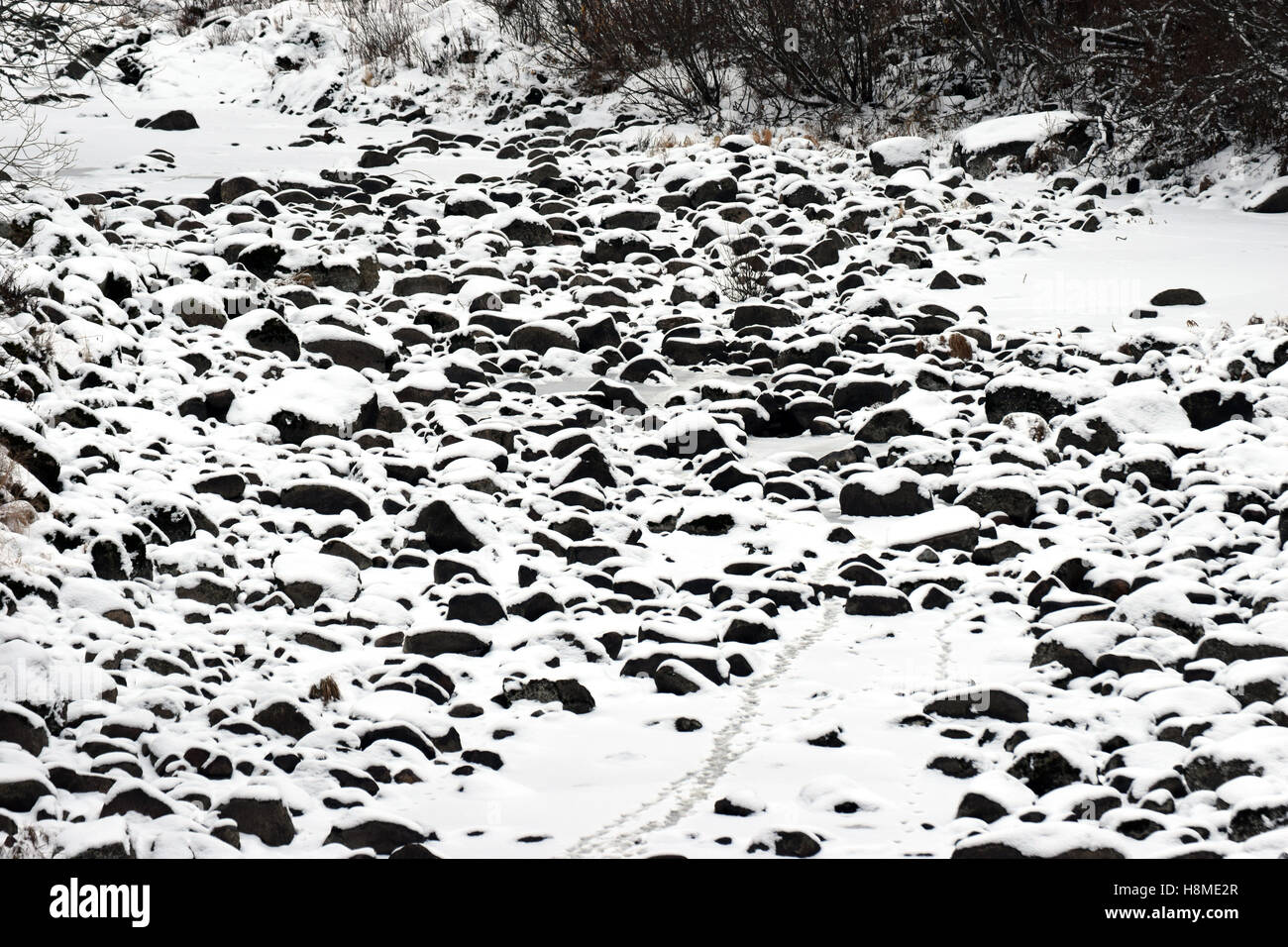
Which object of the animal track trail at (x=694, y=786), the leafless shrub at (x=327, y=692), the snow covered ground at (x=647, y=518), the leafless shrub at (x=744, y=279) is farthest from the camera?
the leafless shrub at (x=744, y=279)

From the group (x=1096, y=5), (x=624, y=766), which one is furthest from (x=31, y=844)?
(x=1096, y=5)

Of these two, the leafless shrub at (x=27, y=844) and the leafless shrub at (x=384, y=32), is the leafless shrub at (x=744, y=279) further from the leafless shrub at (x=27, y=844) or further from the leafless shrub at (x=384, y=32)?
the leafless shrub at (x=384, y=32)

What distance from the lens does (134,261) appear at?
873 cm

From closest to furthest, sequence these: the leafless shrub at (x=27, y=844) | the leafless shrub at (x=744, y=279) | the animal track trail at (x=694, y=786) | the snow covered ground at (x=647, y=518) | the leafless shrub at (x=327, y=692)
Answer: the leafless shrub at (x=27, y=844)
the animal track trail at (x=694, y=786)
the snow covered ground at (x=647, y=518)
the leafless shrub at (x=327, y=692)
the leafless shrub at (x=744, y=279)

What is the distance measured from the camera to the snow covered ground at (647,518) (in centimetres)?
350

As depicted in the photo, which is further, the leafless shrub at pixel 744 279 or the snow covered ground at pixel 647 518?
the leafless shrub at pixel 744 279

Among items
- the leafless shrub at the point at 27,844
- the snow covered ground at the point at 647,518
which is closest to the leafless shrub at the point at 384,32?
the snow covered ground at the point at 647,518

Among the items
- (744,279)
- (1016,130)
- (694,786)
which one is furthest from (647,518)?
(1016,130)

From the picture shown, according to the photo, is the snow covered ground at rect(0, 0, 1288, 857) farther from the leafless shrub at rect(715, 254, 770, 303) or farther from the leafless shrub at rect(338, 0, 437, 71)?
the leafless shrub at rect(338, 0, 437, 71)

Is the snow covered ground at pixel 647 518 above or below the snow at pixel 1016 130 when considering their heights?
below

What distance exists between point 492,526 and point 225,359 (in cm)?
269

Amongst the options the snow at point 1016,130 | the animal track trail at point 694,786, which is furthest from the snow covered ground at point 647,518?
the snow at point 1016,130

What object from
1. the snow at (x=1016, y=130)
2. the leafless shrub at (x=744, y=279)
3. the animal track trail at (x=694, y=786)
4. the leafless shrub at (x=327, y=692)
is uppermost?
the snow at (x=1016, y=130)
